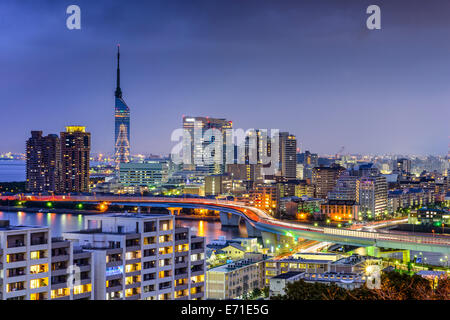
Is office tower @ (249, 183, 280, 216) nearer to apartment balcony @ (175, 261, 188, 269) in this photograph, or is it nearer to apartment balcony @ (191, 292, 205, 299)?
apartment balcony @ (191, 292, 205, 299)

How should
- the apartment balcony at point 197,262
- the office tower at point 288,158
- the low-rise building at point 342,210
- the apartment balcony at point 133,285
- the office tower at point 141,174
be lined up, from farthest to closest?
the office tower at point 288,158 < the office tower at point 141,174 < the low-rise building at point 342,210 < the apartment balcony at point 197,262 < the apartment balcony at point 133,285

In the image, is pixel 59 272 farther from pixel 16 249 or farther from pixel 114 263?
pixel 114 263

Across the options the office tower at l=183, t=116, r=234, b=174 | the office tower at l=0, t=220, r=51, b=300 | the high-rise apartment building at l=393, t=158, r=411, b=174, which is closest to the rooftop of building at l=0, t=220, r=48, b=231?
the office tower at l=0, t=220, r=51, b=300

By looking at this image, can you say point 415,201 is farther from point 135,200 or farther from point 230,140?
point 230,140

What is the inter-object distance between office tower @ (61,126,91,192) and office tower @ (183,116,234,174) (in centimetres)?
757

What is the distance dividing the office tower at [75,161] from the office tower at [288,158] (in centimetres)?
1033

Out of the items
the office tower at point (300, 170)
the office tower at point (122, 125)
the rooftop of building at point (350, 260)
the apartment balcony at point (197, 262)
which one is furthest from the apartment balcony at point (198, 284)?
the office tower at point (122, 125)

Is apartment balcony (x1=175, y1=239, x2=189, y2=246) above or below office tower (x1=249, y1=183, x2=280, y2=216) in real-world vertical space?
above

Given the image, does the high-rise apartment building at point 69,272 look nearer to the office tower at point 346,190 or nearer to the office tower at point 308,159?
the office tower at point 346,190

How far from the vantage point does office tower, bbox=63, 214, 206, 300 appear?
445 cm

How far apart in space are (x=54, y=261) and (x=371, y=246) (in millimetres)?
6014

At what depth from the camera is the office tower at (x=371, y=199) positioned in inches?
690

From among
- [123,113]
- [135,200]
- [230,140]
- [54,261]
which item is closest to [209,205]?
[135,200]

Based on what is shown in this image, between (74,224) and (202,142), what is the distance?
20518mm
